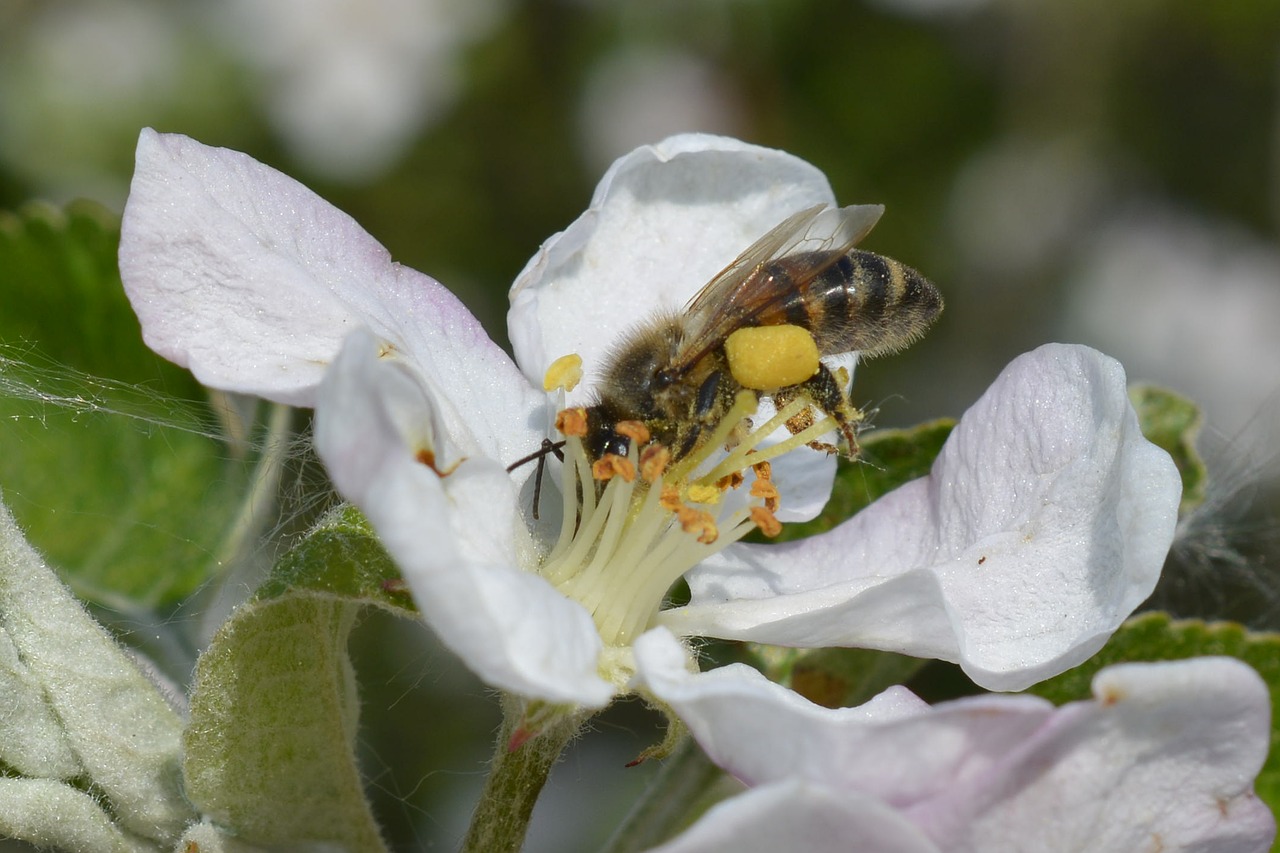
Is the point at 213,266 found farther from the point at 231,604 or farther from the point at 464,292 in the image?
the point at 464,292

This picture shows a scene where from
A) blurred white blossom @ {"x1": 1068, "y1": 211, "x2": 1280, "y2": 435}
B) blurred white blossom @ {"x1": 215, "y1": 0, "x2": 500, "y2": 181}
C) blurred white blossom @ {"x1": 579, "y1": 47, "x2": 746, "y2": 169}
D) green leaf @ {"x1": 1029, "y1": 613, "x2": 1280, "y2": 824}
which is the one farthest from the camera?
blurred white blossom @ {"x1": 1068, "y1": 211, "x2": 1280, "y2": 435}

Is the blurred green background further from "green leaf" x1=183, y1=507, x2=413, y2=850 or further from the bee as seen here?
"green leaf" x1=183, y1=507, x2=413, y2=850

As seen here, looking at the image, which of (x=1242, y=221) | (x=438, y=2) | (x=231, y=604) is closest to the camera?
(x=231, y=604)

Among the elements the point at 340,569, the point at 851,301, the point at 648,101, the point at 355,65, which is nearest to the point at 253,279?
the point at 340,569

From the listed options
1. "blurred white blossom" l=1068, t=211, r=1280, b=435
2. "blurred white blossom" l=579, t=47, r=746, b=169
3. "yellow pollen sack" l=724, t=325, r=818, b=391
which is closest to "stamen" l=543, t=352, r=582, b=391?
"yellow pollen sack" l=724, t=325, r=818, b=391

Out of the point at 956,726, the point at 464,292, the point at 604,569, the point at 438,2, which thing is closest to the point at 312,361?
the point at 604,569

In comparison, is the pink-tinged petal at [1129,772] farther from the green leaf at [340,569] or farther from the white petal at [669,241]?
the white petal at [669,241]

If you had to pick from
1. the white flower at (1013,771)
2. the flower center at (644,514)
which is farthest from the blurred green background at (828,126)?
Result: the white flower at (1013,771)
